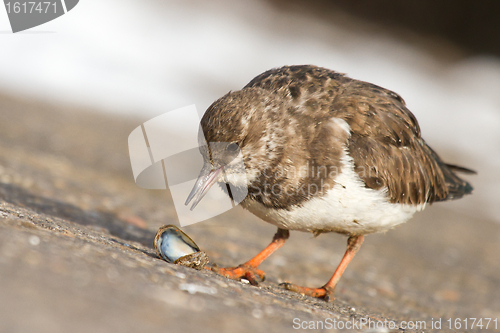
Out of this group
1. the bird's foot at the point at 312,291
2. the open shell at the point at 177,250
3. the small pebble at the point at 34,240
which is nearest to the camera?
the small pebble at the point at 34,240

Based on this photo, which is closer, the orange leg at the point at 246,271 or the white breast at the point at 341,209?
the white breast at the point at 341,209

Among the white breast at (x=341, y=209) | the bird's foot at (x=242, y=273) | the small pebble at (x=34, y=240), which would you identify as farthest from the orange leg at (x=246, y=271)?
the small pebble at (x=34, y=240)

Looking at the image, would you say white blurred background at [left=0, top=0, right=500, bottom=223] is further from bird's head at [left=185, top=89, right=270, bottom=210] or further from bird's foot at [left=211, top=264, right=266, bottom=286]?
bird's head at [left=185, top=89, right=270, bottom=210]

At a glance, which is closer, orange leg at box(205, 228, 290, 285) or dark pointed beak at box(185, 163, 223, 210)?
dark pointed beak at box(185, 163, 223, 210)

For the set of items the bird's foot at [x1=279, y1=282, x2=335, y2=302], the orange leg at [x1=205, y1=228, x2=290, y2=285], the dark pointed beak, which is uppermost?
the dark pointed beak

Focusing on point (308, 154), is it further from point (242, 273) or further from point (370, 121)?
point (242, 273)

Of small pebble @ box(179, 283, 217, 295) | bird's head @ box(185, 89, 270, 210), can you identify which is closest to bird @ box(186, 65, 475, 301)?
bird's head @ box(185, 89, 270, 210)

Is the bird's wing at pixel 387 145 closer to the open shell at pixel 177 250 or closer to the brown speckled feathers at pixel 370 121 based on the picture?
the brown speckled feathers at pixel 370 121

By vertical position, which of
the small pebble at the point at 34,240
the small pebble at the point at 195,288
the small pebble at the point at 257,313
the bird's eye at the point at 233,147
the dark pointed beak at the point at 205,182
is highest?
the bird's eye at the point at 233,147

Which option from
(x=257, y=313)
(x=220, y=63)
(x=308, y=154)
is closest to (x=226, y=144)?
(x=308, y=154)
